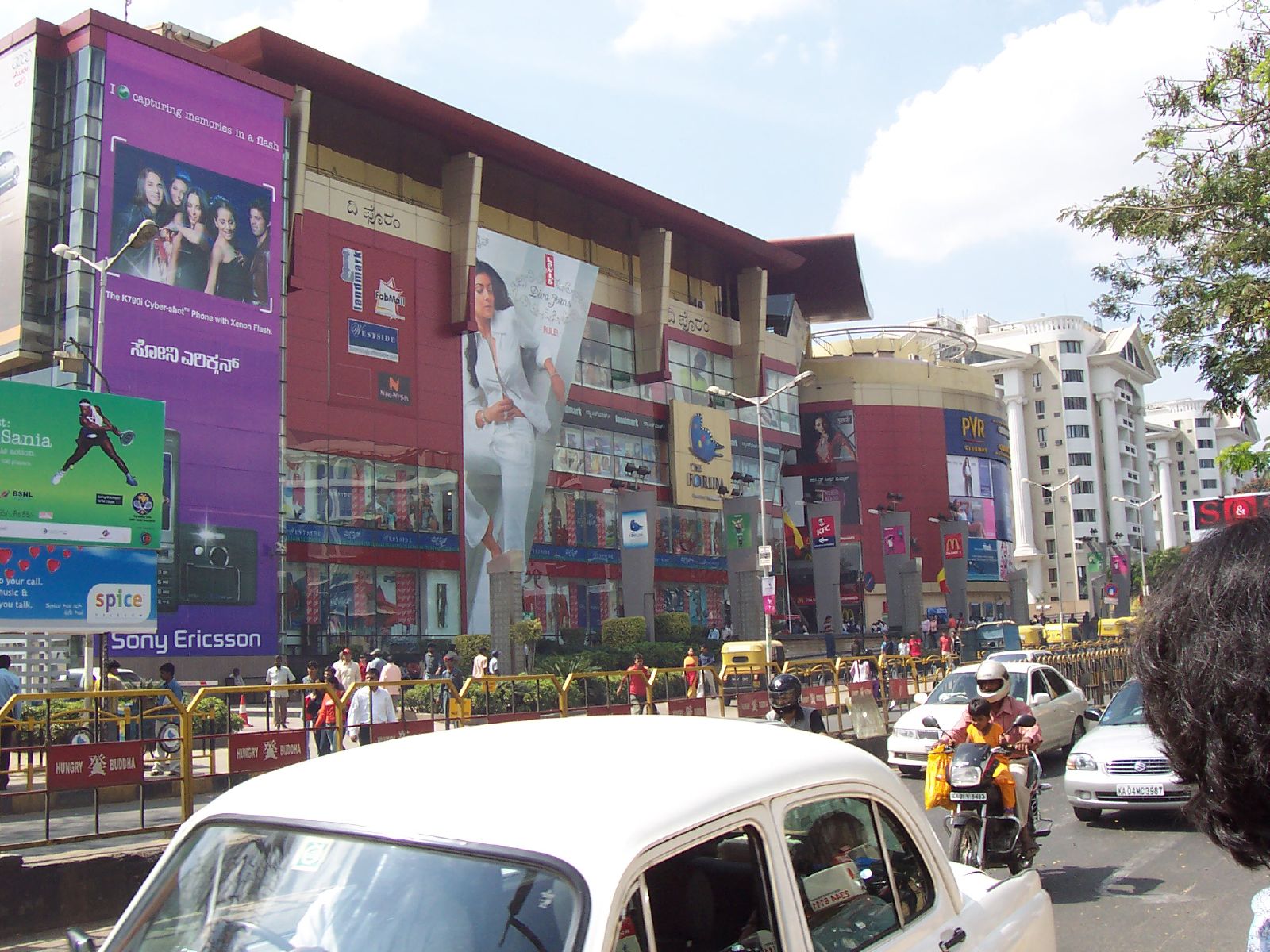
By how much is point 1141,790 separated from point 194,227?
3153cm

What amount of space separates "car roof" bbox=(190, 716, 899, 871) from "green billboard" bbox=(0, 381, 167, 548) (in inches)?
560

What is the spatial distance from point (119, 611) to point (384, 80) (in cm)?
3256

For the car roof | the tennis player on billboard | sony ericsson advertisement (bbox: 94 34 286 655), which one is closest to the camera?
the car roof

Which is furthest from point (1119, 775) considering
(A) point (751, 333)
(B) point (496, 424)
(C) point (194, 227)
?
(A) point (751, 333)

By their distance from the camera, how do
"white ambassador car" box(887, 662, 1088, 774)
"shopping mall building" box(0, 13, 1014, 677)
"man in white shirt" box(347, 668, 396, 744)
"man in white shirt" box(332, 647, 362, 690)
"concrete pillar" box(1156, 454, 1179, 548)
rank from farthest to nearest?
"concrete pillar" box(1156, 454, 1179, 548) < "shopping mall building" box(0, 13, 1014, 677) < "man in white shirt" box(332, 647, 362, 690) < "white ambassador car" box(887, 662, 1088, 774) < "man in white shirt" box(347, 668, 396, 744)

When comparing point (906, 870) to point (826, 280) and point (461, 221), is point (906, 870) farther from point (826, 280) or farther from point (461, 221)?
point (826, 280)

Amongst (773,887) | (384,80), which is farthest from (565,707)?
(384,80)

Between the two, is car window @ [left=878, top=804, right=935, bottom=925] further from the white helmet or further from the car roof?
the white helmet

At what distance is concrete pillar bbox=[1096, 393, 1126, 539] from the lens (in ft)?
395

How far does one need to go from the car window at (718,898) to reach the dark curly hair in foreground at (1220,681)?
1.23m

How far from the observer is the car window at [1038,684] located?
1535 centimetres

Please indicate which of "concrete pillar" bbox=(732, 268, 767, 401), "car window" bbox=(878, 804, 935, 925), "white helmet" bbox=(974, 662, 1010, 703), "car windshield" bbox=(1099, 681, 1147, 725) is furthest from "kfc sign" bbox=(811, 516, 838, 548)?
"car window" bbox=(878, 804, 935, 925)

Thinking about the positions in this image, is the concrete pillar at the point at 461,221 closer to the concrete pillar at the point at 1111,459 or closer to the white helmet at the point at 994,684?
the white helmet at the point at 994,684

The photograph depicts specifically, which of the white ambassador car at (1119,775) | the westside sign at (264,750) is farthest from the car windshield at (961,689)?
the westside sign at (264,750)
